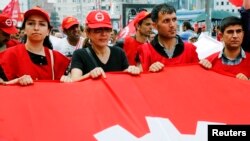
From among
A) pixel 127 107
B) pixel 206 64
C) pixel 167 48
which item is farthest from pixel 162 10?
pixel 127 107

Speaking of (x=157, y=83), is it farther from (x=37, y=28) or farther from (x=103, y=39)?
(x=37, y=28)

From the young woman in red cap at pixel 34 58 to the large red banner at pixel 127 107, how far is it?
32 cm

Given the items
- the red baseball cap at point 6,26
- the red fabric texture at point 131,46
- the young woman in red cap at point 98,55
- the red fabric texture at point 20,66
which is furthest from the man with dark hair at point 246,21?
the red baseball cap at point 6,26

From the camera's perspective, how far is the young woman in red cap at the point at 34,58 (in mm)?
3943

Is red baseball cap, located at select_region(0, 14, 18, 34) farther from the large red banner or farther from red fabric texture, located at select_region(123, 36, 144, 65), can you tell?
red fabric texture, located at select_region(123, 36, 144, 65)

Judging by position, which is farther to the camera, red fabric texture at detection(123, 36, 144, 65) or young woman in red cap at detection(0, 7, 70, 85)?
red fabric texture at detection(123, 36, 144, 65)

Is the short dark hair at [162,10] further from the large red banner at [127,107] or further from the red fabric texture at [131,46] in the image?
the red fabric texture at [131,46]

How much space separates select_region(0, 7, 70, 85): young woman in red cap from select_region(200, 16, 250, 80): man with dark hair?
138cm

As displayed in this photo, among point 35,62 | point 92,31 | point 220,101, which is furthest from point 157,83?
point 35,62

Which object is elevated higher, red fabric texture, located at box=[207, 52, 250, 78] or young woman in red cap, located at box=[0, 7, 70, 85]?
young woman in red cap, located at box=[0, 7, 70, 85]

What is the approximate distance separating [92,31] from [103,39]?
136mm

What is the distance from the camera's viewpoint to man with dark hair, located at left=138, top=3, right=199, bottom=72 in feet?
14.0

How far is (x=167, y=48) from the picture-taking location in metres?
4.29

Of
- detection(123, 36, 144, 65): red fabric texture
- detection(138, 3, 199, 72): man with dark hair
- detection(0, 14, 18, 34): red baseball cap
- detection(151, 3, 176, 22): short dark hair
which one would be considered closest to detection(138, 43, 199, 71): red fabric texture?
detection(138, 3, 199, 72): man with dark hair
